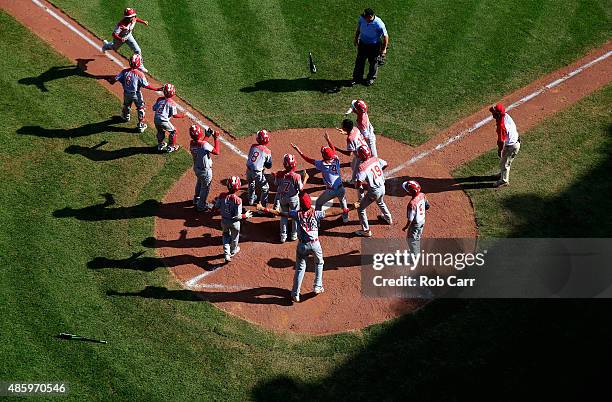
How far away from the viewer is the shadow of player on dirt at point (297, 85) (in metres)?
22.5

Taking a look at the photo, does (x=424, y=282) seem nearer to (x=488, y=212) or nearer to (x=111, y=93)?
(x=488, y=212)

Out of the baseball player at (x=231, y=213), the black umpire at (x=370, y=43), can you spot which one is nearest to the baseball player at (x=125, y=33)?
the black umpire at (x=370, y=43)

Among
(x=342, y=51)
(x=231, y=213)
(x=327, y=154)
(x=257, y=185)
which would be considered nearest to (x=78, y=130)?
(x=257, y=185)

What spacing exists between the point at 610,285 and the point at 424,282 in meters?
3.99

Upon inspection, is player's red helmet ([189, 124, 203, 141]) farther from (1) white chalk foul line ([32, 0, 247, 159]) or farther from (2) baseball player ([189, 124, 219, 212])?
(1) white chalk foul line ([32, 0, 247, 159])

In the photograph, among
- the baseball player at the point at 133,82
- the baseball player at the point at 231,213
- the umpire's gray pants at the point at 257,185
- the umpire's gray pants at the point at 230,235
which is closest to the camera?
the baseball player at the point at 231,213

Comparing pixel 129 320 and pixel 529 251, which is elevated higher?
pixel 529 251

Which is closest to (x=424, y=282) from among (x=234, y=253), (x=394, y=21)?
(x=234, y=253)

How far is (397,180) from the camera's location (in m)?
19.7

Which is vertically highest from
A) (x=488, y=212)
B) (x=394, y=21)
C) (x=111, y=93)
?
(x=394, y=21)

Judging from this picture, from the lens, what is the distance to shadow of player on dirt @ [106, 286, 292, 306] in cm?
1666

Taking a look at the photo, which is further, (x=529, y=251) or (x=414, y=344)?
(x=529, y=251)

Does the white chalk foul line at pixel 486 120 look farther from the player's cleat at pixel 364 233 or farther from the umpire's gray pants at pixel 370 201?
the player's cleat at pixel 364 233

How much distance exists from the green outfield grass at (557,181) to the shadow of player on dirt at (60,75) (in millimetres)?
11008
